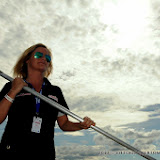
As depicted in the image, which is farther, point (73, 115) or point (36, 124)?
point (73, 115)

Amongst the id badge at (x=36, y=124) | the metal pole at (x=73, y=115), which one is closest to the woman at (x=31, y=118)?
the id badge at (x=36, y=124)

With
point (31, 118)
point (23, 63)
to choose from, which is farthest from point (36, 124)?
point (23, 63)

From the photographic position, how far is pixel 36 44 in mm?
7156

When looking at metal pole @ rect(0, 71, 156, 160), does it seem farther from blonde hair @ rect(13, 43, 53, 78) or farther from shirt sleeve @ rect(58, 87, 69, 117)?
blonde hair @ rect(13, 43, 53, 78)

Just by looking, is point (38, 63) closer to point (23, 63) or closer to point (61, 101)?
point (23, 63)

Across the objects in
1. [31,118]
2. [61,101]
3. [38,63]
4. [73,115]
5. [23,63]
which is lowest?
[31,118]

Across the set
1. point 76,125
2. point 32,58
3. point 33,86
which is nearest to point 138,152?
point 76,125

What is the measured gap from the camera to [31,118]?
5.57 metres

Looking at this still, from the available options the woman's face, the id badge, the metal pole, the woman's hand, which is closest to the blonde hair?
the woman's face

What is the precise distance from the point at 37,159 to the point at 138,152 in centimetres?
311

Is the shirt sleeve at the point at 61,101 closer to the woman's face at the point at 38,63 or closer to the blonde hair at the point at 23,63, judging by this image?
the woman's face at the point at 38,63

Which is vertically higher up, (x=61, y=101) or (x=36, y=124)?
(x=61, y=101)

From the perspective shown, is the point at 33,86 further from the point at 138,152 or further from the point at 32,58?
the point at 138,152

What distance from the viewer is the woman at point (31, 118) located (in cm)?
524
